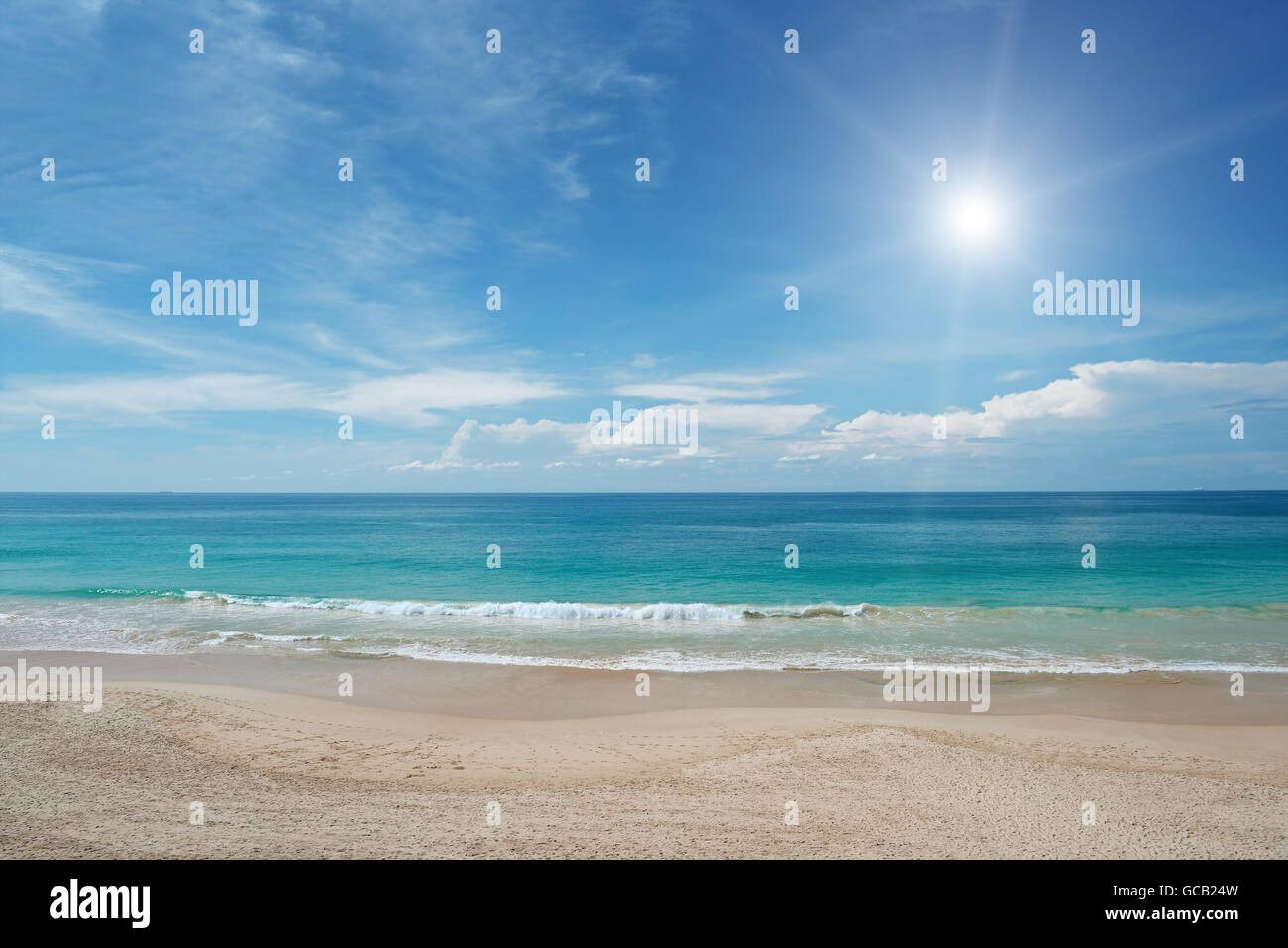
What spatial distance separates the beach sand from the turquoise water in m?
3.39

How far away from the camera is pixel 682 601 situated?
27.4 metres

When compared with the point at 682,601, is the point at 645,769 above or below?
above

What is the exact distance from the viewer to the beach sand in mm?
6930

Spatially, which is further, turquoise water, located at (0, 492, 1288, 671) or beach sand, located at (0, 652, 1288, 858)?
turquoise water, located at (0, 492, 1288, 671)

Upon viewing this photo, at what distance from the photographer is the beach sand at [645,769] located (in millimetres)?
6930

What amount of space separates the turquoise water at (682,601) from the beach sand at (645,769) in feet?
11.1

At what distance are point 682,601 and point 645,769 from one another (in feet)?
59.6

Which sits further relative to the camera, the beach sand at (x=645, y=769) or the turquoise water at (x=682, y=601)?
the turquoise water at (x=682, y=601)

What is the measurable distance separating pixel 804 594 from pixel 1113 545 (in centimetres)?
3346

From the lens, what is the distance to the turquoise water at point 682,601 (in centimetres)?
1844

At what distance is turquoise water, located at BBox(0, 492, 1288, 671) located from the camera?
60.5ft
